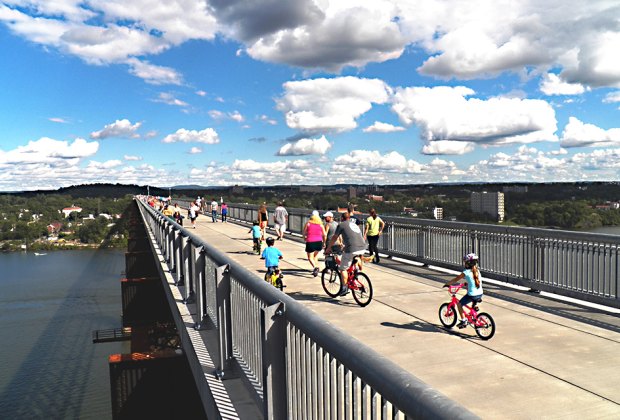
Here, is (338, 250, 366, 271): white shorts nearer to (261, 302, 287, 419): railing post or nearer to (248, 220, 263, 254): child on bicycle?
(261, 302, 287, 419): railing post

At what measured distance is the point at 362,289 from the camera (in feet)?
33.2

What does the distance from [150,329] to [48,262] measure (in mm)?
92083

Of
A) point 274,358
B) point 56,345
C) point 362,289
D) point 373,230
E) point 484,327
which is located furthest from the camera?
point 56,345

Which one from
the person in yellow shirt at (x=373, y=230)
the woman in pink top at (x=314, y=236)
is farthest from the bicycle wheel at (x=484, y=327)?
the person in yellow shirt at (x=373, y=230)

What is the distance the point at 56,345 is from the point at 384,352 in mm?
45468

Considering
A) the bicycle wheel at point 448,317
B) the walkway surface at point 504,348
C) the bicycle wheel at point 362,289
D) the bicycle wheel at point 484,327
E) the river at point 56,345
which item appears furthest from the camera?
the river at point 56,345

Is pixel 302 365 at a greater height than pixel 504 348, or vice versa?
pixel 302 365

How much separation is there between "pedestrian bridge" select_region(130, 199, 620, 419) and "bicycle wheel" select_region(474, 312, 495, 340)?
168mm

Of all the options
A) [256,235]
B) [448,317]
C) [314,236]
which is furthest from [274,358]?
[256,235]

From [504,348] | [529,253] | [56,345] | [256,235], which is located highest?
[529,253]

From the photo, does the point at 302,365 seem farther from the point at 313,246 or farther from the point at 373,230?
the point at 373,230

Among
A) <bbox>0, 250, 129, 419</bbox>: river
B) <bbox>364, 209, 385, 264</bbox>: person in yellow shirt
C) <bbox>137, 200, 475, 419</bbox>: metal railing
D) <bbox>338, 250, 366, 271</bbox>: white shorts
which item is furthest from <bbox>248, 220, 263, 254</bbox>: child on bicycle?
<bbox>0, 250, 129, 419</bbox>: river

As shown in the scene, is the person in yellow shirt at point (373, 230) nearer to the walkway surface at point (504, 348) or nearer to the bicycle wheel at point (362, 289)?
the walkway surface at point (504, 348)

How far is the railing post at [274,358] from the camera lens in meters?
3.52
